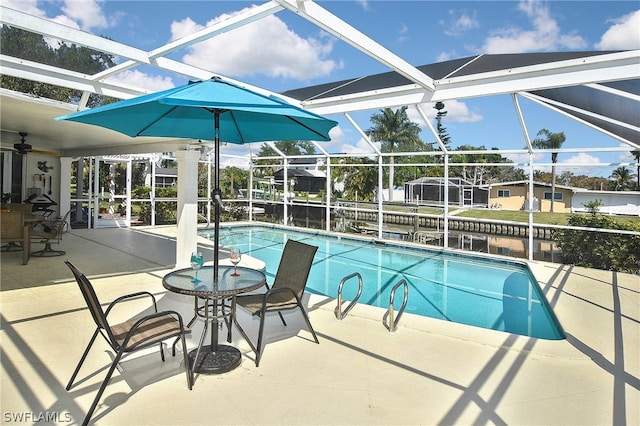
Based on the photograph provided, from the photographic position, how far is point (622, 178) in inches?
356

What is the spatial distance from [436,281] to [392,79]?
14.3 ft

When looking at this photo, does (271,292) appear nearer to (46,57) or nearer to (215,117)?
(215,117)

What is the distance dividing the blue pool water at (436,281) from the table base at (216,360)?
134 inches

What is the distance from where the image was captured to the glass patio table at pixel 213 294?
124 inches

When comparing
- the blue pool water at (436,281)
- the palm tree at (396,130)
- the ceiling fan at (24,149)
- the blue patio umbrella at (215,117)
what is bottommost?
the blue pool water at (436,281)

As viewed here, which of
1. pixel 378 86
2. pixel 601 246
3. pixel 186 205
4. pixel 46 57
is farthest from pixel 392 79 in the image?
pixel 601 246

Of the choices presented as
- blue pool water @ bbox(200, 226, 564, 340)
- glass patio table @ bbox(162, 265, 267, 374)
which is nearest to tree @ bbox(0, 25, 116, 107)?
glass patio table @ bbox(162, 265, 267, 374)

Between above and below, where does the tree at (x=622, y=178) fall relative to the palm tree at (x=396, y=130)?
below

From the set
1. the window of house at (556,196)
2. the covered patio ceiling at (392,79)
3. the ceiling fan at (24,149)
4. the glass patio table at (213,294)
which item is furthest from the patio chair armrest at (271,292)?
the window of house at (556,196)

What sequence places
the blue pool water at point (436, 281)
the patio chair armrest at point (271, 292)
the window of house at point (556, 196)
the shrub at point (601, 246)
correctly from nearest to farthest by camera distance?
1. the patio chair armrest at point (271, 292)
2. the blue pool water at point (436, 281)
3. the shrub at point (601, 246)
4. the window of house at point (556, 196)

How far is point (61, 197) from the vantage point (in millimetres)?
11594

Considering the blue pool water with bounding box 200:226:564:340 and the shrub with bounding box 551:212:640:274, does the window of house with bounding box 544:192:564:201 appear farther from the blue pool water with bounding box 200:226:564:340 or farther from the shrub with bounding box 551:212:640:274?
the blue pool water with bounding box 200:226:564:340

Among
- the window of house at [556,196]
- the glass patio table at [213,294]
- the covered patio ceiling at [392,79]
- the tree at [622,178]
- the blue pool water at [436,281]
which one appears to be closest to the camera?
the glass patio table at [213,294]

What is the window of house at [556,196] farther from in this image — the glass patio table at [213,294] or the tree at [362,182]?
the tree at [362,182]
